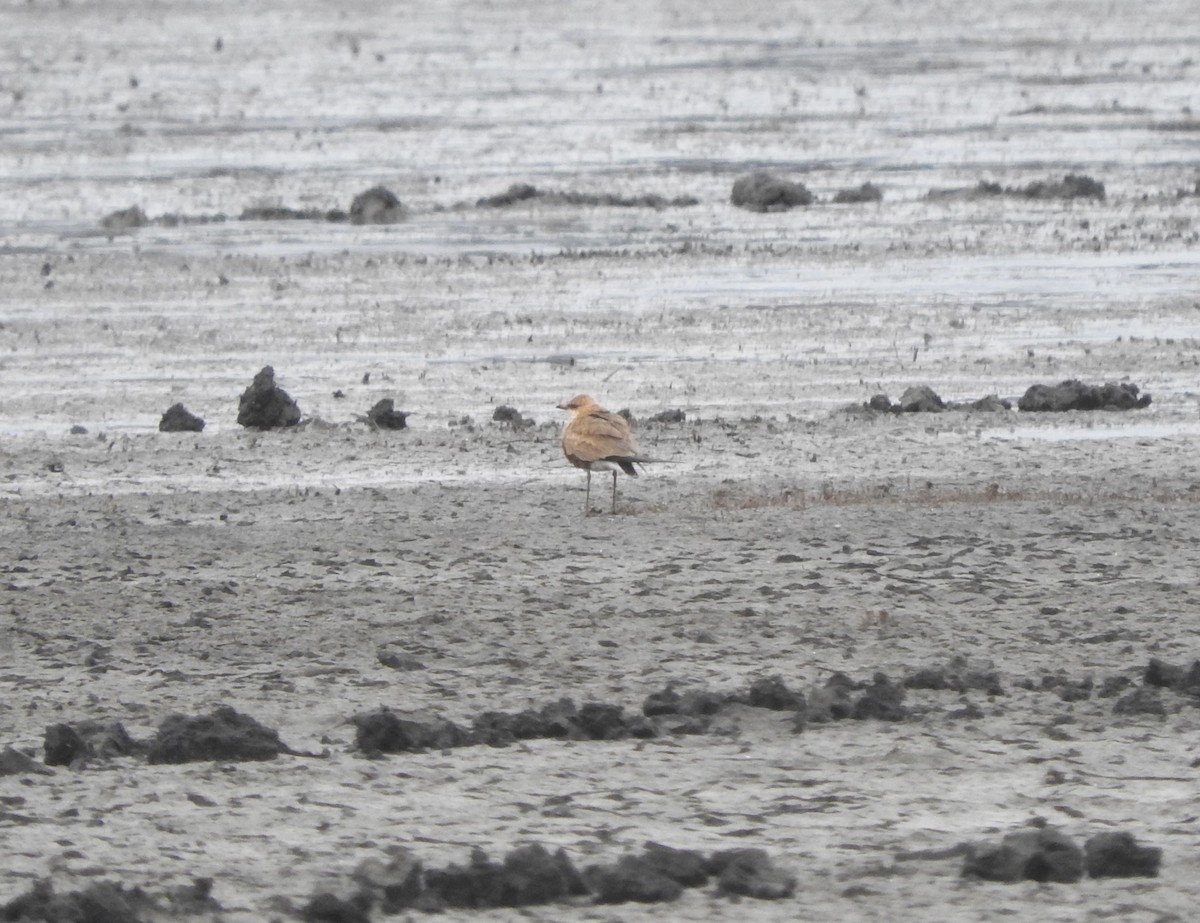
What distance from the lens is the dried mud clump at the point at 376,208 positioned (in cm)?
2586

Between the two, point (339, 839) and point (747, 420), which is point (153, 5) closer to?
point (747, 420)

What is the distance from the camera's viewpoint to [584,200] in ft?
88.3

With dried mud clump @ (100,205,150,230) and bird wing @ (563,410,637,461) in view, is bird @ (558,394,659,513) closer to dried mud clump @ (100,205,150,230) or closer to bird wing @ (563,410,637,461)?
bird wing @ (563,410,637,461)

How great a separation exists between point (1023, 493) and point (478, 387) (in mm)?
5069

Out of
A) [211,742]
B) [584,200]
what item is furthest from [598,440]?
[584,200]

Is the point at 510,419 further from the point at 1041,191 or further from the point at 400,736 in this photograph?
the point at 1041,191

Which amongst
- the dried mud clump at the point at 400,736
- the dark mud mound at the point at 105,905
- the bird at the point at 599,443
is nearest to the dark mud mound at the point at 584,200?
the bird at the point at 599,443

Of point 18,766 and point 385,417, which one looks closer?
point 18,766

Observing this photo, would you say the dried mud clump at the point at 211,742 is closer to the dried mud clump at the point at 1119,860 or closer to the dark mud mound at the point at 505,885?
the dark mud mound at the point at 505,885

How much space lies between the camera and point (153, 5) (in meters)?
65.9

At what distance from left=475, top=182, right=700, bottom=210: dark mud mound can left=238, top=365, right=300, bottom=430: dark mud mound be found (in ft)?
39.2

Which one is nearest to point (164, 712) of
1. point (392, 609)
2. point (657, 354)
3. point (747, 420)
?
point (392, 609)

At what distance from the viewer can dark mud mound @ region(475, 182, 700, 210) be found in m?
26.7

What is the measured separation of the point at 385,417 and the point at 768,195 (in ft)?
39.3
